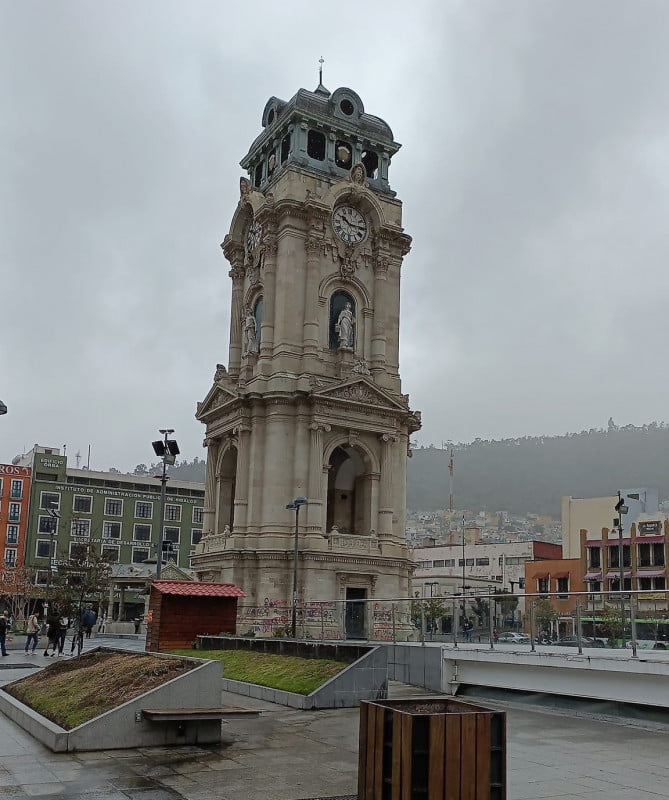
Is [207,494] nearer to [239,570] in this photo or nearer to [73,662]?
[239,570]

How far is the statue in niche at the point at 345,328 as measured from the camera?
2151 inches

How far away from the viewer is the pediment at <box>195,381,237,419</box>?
54.8 metres

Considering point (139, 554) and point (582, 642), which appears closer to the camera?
point (582, 642)

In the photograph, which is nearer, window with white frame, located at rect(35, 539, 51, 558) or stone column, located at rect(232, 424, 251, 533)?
stone column, located at rect(232, 424, 251, 533)

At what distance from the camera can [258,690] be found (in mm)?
23688

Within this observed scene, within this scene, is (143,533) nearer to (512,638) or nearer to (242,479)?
(242,479)

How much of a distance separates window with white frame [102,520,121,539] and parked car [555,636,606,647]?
9057cm

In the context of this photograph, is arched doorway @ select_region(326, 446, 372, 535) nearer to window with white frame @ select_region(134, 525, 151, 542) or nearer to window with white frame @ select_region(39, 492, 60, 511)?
window with white frame @ select_region(39, 492, 60, 511)

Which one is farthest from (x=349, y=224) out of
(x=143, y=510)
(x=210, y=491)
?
(x=143, y=510)

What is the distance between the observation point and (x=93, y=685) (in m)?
17.1

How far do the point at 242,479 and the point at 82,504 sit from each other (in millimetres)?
57559

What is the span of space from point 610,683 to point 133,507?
93.8 meters

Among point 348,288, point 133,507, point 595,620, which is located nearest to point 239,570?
point 348,288

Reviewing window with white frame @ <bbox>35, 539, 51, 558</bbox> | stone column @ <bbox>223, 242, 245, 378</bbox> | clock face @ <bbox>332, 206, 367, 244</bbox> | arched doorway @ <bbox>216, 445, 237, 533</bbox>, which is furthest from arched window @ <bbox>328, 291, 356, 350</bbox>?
window with white frame @ <bbox>35, 539, 51, 558</bbox>
